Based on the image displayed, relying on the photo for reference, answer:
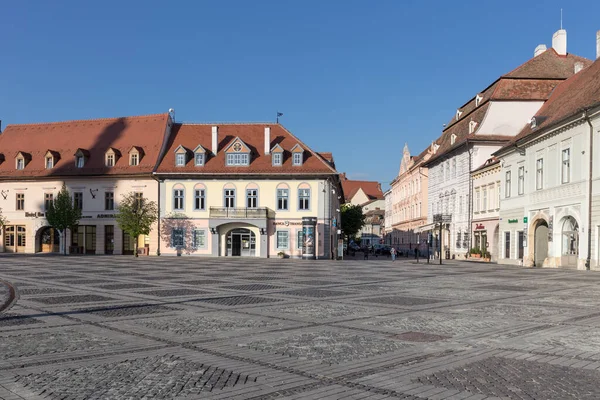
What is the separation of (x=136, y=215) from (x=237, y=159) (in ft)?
31.8

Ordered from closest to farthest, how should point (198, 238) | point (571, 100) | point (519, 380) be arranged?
1. point (519, 380)
2. point (571, 100)
3. point (198, 238)

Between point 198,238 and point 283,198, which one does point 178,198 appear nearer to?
point 198,238

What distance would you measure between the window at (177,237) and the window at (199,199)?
8.30 feet

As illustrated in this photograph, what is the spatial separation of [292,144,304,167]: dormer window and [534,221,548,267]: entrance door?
2047 centimetres

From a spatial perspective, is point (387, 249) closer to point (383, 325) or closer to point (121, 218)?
point (121, 218)

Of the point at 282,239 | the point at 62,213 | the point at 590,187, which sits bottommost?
the point at 282,239

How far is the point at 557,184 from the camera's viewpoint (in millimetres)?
35156

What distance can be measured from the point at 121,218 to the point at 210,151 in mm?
9856

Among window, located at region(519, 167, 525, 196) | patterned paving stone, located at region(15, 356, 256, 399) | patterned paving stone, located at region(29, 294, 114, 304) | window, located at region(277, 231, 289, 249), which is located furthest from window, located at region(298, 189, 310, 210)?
patterned paving stone, located at region(15, 356, 256, 399)

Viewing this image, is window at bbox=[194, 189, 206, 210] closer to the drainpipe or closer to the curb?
the curb

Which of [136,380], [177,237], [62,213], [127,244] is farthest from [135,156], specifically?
[136,380]

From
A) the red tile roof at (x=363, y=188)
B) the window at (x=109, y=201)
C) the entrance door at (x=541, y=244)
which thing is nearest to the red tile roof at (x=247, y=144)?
the window at (x=109, y=201)

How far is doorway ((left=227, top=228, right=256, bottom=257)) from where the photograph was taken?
170ft

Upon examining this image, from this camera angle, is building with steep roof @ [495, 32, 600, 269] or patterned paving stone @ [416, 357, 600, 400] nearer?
patterned paving stone @ [416, 357, 600, 400]
